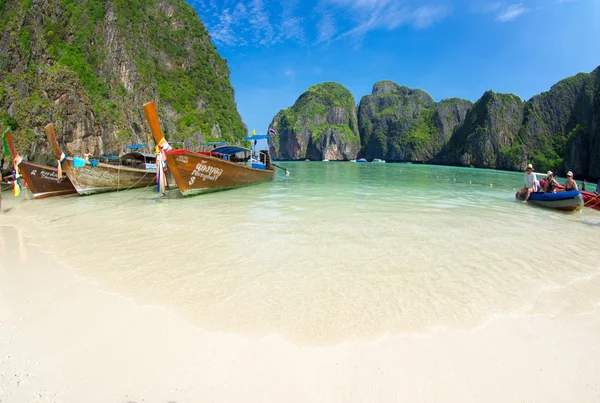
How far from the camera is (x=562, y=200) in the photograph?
35.4ft

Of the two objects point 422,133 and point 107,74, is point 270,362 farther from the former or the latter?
point 422,133

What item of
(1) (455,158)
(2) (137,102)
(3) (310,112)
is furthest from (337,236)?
(3) (310,112)

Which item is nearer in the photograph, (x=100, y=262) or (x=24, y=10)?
(x=100, y=262)

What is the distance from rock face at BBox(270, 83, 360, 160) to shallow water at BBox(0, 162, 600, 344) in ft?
476

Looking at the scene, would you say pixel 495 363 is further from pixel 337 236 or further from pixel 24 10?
pixel 24 10

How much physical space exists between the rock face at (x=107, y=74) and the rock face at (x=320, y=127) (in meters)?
88.3

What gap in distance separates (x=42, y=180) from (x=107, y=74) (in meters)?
36.9

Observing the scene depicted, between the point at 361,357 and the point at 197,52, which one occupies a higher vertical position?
the point at 197,52

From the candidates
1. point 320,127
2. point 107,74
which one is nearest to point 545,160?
point 107,74

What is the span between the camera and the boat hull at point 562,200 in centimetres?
1034

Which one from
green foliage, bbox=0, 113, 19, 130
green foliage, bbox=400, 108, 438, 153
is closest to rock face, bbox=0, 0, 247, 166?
green foliage, bbox=0, 113, 19, 130

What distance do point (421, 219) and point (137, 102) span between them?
46915 mm

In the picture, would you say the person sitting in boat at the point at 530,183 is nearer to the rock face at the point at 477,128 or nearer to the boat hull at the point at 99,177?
the boat hull at the point at 99,177

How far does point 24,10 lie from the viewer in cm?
3638
